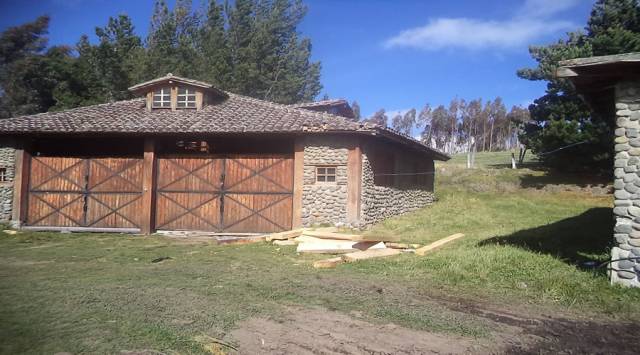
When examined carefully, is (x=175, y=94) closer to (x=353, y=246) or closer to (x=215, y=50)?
(x=353, y=246)

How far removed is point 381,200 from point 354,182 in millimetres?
2139

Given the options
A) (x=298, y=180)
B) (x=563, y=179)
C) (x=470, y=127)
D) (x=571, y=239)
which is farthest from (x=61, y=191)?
(x=470, y=127)

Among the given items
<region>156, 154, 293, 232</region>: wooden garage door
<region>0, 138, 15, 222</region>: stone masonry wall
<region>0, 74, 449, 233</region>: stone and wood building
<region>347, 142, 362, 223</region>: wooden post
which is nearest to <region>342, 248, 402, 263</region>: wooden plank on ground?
<region>347, 142, 362, 223</region>: wooden post

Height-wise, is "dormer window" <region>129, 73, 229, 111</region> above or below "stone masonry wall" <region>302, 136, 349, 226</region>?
above

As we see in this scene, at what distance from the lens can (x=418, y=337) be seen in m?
4.41

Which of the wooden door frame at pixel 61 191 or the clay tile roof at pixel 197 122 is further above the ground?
the clay tile roof at pixel 197 122

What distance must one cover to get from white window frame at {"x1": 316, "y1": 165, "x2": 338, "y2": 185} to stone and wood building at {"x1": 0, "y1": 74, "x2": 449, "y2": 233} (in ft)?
0.11

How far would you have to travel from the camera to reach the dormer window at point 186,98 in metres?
16.8

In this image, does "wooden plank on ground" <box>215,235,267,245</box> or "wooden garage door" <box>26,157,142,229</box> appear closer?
"wooden plank on ground" <box>215,235,267,245</box>

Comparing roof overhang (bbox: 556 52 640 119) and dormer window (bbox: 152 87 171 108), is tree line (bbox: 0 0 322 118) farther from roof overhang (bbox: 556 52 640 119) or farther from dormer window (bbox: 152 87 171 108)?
roof overhang (bbox: 556 52 640 119)

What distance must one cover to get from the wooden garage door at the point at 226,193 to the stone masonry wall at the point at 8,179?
5.28 m

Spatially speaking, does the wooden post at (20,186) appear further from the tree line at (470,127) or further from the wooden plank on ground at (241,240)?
the tree line at (470,127)

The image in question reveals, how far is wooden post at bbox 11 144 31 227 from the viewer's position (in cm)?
1465

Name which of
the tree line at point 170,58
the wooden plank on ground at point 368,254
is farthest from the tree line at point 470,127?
the wooden plank on ground at point 368,254
